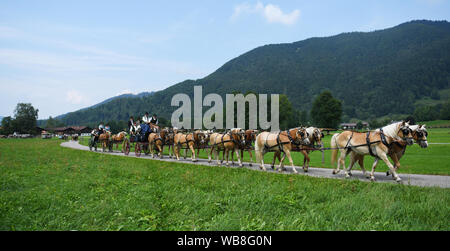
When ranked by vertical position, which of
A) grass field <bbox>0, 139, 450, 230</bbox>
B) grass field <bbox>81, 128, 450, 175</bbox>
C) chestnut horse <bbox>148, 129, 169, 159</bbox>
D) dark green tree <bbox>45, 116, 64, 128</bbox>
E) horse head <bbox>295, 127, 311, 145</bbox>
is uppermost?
dark green tree <bbox>45, 116, 64, 128</bbox>

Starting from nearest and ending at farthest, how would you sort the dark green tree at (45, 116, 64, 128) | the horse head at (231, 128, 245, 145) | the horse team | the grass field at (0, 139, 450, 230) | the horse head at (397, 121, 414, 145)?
the grass field at (0, 139, 450, 230)
the horse head at (397, 121, 414, 145)
the horse team
the horse head at (231, 128, 245, 145)
the dark green tree at (45, 116, 64, 128)

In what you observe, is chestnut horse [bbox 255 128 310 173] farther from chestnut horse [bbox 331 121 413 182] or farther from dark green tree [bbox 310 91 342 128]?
dark green tree [bbox 310 91 342 128]

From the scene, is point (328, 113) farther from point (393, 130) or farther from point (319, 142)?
point (393, 130)

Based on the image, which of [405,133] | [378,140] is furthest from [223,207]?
[405,133]

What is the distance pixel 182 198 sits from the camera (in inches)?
279

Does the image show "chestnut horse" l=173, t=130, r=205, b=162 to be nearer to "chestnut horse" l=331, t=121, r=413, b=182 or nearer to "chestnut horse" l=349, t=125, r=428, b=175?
"chestnut horse" l=331, t=121, r=413, b=182

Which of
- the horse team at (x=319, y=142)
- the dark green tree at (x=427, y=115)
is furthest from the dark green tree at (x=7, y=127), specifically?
the dark green tree at (x=427, y=115)

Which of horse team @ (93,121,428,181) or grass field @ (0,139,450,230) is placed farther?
horse team @ (93,121,428,181)

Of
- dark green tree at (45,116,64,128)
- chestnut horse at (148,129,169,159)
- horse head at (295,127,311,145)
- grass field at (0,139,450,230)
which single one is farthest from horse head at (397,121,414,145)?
dark green tree at (45,116,64,128)

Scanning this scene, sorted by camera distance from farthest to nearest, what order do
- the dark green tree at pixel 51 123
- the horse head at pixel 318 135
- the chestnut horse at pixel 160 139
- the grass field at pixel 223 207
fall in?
1. the dark green tree at pixel 51 123
2. the chestnut horse at pixel 160 139
3. the horse head at pixel 318 135
4. the grass field at pixel 223 207

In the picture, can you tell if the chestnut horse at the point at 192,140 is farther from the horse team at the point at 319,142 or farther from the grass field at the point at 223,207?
the grass field at the point at 223,207

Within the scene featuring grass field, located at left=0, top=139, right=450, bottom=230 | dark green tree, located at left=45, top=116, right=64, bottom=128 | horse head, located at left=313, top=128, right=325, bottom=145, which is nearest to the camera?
grass field, located at left=0, top=139, right=450, bottom=230

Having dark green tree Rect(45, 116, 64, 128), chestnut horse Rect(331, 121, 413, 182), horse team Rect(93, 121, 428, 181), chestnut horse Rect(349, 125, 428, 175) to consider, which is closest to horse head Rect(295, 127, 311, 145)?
horse team Rect(93, 121, 428, 181)

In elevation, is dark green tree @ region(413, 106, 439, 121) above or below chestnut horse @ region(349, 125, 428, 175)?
above
